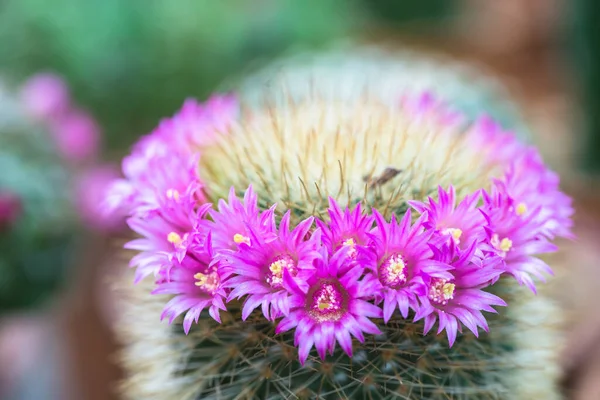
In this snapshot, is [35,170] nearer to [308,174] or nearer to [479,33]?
[308,174]

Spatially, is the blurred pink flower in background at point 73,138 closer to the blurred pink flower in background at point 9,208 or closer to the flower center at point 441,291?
the blurred pink flower in background at point 9,208

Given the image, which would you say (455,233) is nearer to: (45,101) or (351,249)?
(351,249)

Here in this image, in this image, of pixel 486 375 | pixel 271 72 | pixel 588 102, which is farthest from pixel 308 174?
pixel 588 102

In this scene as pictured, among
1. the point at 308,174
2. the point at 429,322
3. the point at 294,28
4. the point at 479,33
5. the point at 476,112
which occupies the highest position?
the point at 479,33

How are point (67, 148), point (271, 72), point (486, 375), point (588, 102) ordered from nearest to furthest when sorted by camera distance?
point (486, 375) → point (67, 148) → point (271, 72) → point (588, 102)

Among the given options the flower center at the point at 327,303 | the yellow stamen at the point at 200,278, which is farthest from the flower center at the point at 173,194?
the flower center at the point at 327,303
